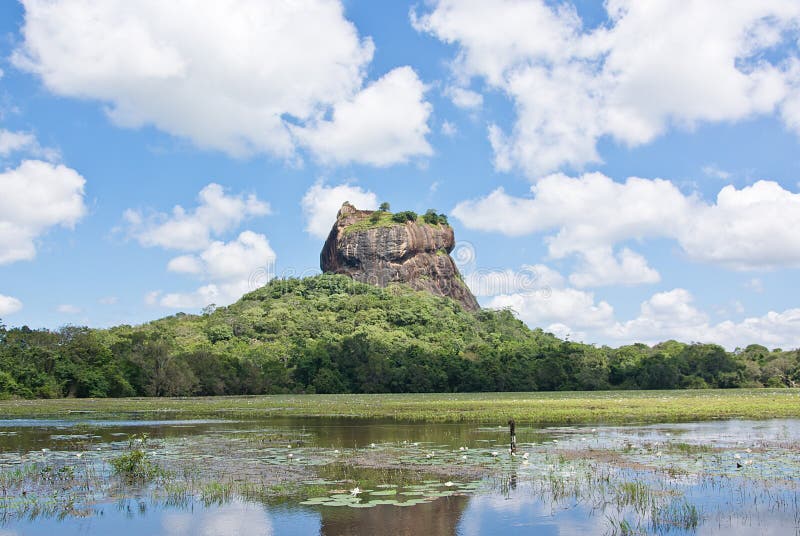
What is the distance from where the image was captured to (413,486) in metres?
18.1

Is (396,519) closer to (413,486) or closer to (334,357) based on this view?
(413,486)

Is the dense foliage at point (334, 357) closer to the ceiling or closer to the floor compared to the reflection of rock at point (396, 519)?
closer to the ceiling

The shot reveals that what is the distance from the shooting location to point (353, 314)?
13812cm

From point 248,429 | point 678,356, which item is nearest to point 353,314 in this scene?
point 678,356

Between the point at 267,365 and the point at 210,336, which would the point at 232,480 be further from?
the point at 210,336

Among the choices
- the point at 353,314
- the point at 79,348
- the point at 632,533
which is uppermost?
the point at 353,314

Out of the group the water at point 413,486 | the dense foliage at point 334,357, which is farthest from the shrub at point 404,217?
the water at point 413,486

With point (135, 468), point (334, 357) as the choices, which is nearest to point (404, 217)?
point (334, 357)

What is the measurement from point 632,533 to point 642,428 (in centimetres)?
2184

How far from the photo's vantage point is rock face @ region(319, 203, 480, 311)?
7087 inches

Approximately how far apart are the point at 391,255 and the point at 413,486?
162m

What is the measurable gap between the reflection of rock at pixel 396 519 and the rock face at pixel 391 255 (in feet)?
530

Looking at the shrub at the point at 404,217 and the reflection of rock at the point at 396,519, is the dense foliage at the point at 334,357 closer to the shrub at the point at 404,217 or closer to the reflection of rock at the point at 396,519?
the shrub at the point at 404,217

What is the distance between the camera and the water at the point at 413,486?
1500cm
